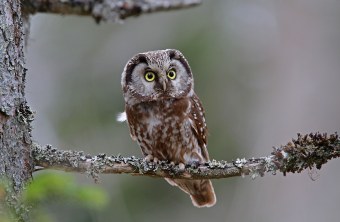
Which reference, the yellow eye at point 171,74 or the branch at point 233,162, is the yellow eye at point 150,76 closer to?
the yellow eye at point 171,74

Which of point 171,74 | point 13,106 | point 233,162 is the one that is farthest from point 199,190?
point 13,106

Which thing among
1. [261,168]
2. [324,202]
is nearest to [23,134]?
[261,168]

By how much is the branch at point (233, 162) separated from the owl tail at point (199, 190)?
4.00 ft

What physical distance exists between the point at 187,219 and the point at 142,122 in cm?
468

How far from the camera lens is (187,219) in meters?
9.21

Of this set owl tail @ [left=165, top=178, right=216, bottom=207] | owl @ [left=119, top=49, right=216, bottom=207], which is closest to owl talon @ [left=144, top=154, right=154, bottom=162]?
owl @ [left=119, top=49, right=216, bottom=207]

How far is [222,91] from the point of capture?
31.7ft

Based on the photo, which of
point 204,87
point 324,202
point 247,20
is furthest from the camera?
point 247,20

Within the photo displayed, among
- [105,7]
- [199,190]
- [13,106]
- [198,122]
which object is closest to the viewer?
[13,106]

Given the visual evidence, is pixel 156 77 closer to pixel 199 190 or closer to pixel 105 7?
pixel 105 7

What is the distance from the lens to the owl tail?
5.21 metres

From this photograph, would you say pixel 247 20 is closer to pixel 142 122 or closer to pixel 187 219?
pixel 187 219

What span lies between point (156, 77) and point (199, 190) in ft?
3.50

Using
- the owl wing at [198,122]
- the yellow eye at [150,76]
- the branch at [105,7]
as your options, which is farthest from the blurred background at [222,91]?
the yellow eye at [150,76]
